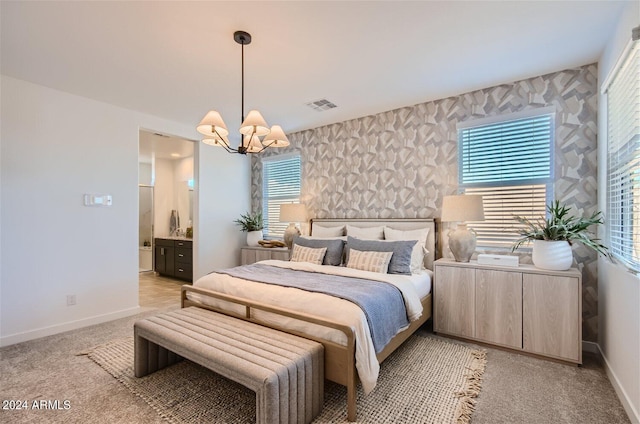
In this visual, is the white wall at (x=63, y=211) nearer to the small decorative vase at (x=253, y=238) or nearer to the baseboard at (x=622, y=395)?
the small decorative vase at (x=253, y=238)

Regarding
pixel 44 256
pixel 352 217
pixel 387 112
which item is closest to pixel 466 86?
pixel 387 112

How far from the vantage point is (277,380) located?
1.55m

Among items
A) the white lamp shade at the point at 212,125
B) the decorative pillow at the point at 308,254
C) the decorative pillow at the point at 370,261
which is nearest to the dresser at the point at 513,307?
the decorative pillow at the point at 370,261

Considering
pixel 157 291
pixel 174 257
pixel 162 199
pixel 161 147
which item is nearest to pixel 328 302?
pixel 157 291

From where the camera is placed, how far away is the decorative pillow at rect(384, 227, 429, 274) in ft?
10.5

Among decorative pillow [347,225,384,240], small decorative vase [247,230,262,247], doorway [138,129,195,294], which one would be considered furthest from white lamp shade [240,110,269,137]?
doorway [138,129,195,294]

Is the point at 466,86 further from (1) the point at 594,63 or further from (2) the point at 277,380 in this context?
(2) the point at 277,380

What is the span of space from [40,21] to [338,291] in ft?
9.64

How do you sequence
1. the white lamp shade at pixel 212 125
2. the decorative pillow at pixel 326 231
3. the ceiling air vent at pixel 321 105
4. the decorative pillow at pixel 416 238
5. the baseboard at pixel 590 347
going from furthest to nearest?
the decorative pillow at pixel 326 231 → the ceiling air vent at pixel 321 105 → the decorative pillow at pixel 416 238 → the baseboard at pixel 590 347 → the white lamp shade at pixel 212 125

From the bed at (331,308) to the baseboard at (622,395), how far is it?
52.6 inches

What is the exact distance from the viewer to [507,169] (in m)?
3.18

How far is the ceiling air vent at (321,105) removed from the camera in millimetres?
3631

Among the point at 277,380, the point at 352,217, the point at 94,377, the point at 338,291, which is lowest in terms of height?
the point at 94,377

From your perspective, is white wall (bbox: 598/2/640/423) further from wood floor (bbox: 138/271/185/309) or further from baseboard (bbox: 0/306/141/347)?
baseboard (bbox: 0/306/141/347)
